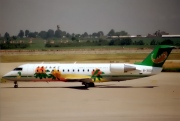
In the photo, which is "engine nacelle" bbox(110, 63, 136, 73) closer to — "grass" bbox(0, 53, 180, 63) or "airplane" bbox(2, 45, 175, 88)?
"airplane" bbox(2, 45, 175, 88)

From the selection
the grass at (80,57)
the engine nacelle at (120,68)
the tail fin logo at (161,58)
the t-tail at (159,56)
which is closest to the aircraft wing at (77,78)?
the engine nacelle at (120,68)

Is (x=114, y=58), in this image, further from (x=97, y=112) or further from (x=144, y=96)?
(x=97, y=112)

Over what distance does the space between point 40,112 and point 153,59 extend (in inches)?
396

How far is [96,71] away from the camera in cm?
2136

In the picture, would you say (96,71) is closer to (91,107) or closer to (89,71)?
(89,71)

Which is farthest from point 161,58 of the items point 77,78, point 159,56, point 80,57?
point 80,57

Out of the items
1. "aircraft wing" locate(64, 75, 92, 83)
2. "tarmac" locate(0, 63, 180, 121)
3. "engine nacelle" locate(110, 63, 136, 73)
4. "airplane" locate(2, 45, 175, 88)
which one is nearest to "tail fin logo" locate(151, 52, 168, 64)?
"airplane" locate(2, 45, 175, 88)

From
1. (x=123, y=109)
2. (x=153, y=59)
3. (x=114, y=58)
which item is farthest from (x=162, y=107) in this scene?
(x=114, y=58)

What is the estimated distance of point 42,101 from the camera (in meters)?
15.6

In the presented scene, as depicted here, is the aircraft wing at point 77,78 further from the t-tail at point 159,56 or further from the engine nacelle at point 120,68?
the t-tail at point 159,56

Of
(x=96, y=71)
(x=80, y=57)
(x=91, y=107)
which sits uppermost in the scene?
(x=80, y=57)

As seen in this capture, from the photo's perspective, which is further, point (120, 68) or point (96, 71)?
point (96, 71)

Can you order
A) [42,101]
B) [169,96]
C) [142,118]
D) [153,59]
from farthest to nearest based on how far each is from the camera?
[153,59] → [169,96] → [42,101] → [142,118]

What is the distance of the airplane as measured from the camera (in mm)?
21062
